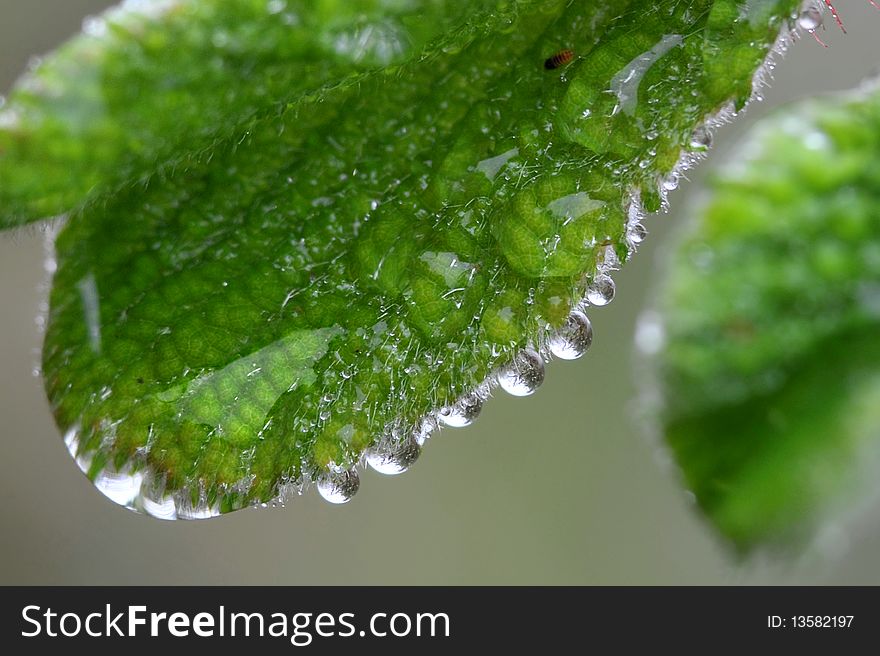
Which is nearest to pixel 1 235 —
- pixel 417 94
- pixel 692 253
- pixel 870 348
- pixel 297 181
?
pixel 297 181

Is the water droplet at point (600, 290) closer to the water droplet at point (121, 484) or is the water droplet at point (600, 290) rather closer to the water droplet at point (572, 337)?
the water droplet at point (572, 337)

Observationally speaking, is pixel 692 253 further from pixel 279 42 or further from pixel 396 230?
pixel 279 42

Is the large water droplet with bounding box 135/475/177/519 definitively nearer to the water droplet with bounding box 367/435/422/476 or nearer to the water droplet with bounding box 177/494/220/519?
the water droplet with bounding box 177/494/220/519

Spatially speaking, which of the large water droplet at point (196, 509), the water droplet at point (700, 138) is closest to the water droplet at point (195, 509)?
the large water droplet at point (196, 509)

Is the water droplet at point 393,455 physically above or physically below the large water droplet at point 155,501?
below

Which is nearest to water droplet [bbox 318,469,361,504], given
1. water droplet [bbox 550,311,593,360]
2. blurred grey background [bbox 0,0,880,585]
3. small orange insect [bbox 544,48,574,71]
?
water droplet [bbox 550,311,593,360]

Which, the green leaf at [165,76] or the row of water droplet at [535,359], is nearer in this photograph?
the green leaf at [165,76]

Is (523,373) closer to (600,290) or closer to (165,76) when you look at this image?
(600,290)
